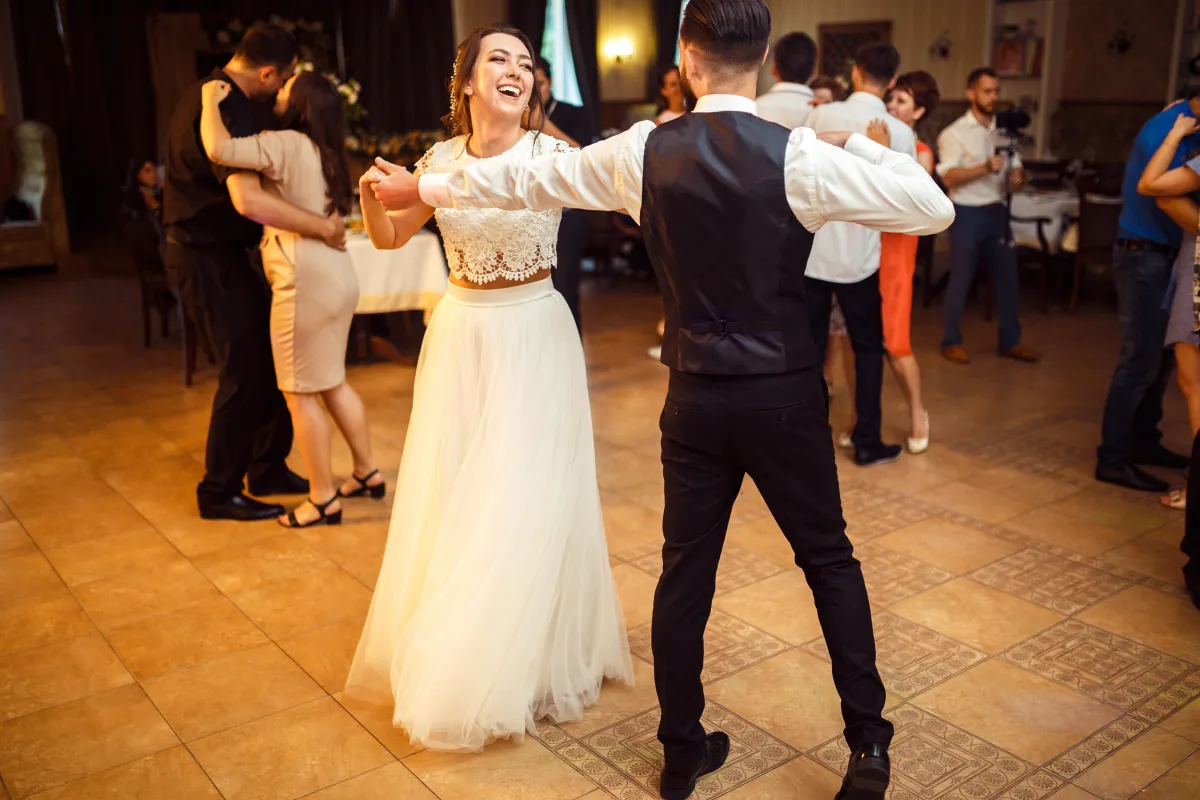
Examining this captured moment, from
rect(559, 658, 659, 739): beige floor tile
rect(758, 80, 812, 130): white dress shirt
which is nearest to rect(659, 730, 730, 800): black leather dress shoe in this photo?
rect(559, 658, 659, 739): beige floor tile

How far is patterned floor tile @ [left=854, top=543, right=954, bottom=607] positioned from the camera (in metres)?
3.42

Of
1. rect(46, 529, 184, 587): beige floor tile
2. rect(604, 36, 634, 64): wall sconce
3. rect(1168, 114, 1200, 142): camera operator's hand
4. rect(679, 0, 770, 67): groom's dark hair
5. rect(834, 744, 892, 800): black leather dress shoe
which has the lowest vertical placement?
rect(46, 529, 184, 587): beige floor tile

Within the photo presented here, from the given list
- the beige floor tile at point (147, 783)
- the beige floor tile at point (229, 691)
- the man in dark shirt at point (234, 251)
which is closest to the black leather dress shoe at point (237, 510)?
the man in dark shirt at point (234, 251)

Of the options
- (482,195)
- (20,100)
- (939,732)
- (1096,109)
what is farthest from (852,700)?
(20,100)

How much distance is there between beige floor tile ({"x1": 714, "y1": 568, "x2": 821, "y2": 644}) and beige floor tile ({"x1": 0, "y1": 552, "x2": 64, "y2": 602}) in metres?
2.15

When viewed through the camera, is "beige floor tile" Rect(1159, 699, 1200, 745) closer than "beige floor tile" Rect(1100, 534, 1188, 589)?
Yes

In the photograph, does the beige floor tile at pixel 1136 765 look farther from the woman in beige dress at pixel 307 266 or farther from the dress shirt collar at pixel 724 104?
the woman in beige dress at pixel 307 266

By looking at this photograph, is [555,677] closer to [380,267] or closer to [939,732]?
[939,732]

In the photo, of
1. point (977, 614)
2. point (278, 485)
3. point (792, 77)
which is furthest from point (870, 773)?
point (792, 77)

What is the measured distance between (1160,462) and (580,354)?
9.94 ft

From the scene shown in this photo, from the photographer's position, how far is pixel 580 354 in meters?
2.81

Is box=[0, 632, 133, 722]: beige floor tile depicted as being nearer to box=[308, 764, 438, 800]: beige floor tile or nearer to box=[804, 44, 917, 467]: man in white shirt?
box=[308, 764, 438, 800]: beige floor tile

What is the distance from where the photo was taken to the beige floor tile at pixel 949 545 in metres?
3.67

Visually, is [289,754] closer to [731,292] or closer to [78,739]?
[78,739]
